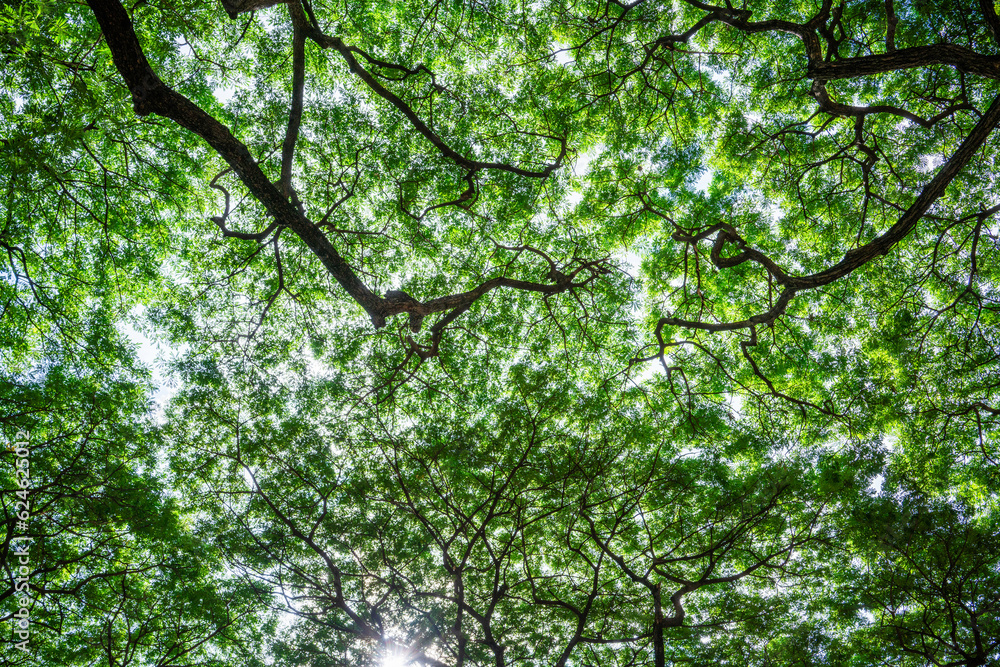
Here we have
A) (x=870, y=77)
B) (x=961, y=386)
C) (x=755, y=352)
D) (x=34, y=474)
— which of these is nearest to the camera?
(x=34, y=474)

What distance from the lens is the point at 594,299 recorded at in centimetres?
762

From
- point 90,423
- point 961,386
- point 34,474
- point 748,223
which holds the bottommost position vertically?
point 34,474

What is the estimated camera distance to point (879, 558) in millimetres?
7387

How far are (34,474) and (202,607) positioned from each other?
3.01 meters

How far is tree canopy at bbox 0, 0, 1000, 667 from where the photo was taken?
6.52 metres

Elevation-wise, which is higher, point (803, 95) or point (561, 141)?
point (803, 95)

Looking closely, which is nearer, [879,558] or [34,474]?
[34,474]

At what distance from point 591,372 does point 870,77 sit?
5.68m

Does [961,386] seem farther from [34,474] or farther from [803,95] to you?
[34,474]

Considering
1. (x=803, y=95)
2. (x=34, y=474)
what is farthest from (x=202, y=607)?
(x=803, y=95)

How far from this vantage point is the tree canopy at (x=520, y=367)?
21.4 feet

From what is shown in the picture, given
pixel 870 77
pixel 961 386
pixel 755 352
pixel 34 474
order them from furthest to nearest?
1. pixel 755 352
2. pixel 961 386
3. pixel 870 77
4. pixel 34 474

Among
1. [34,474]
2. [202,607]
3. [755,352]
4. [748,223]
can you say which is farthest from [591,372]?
[34,474]

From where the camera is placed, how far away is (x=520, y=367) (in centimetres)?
748
